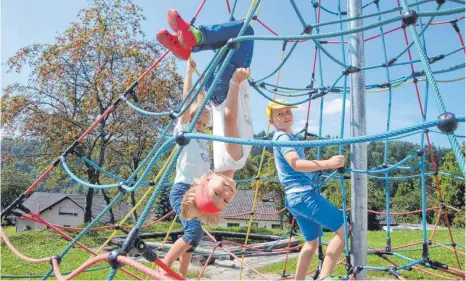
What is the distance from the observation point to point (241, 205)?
23.4 metres

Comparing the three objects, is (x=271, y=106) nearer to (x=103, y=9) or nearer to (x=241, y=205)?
(x=103, y=9)

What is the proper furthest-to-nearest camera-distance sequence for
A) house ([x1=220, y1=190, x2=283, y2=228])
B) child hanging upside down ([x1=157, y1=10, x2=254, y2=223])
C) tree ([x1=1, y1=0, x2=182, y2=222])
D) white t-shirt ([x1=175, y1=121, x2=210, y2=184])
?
house ([x1=220, y1=190, x2=283, y2=228]) < tree ([x1=1, y1=0, x2=182, y2=222]) < white t-shirt ([x1=175, y1=121, x2=210, y2=184]) < child hanging upside down ([x1=157, y1=10, x2=254, y2=223])

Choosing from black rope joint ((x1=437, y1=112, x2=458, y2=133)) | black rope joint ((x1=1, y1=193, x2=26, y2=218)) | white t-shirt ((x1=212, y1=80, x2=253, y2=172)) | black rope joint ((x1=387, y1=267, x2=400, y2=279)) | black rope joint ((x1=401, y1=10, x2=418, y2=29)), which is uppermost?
black rope joint ((x1=401, y1=10, x2=418, y2=29))

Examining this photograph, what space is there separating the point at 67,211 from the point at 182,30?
1121 inches

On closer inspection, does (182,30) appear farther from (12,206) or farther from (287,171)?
(12,206)

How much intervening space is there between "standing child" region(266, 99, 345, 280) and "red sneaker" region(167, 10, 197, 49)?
0.53 metres

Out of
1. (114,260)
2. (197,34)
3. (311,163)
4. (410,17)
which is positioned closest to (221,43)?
Result: (197,34)

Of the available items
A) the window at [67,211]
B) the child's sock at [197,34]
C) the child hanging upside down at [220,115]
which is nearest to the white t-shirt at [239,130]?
the child hanging upside down at [220,115]

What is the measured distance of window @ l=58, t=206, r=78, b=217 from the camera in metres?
27.2

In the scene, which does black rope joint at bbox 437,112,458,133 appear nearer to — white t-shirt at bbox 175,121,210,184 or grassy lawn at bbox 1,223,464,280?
white t-shirt at bbox 175,121,210,184

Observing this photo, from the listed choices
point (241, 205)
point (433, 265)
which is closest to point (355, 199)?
point (433, 265)

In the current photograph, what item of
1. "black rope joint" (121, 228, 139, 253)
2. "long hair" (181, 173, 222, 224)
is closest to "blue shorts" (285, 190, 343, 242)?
"long hair" (181, 173, 222, 224)

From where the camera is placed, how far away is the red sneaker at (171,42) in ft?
6.79

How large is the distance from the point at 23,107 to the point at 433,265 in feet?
27.7
